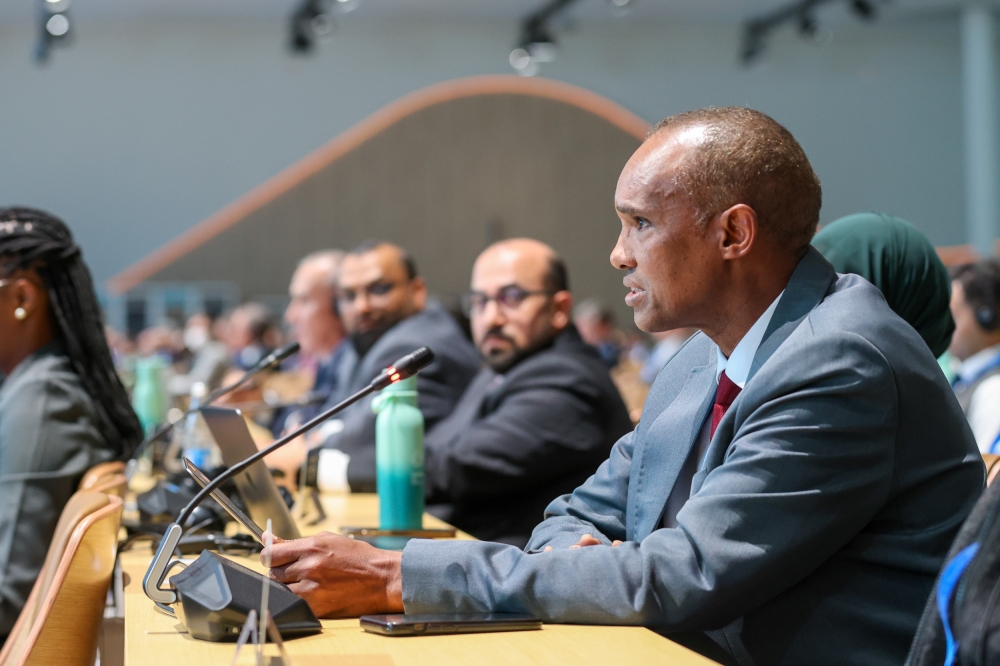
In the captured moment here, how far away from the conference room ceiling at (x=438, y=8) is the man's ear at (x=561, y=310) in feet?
37.4

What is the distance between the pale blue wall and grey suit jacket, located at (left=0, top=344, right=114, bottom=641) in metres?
12.1

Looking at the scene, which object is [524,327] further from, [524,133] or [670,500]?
[524,133]

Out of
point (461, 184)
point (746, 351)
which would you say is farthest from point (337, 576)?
point (461, 184)

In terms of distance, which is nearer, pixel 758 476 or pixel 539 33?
pixel 758 476

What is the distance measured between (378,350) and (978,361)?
2.31 m

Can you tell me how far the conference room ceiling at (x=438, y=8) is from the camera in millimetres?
13188

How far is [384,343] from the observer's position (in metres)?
3.67

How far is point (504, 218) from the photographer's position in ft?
47.4

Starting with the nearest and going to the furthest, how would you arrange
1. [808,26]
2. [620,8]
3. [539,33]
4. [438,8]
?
1. [808,26]
2. [539,33]
3. [620,8]
4. [438,8]

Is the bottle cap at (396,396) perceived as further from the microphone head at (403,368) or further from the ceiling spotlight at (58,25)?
the ceiling spotlight at (58,25)

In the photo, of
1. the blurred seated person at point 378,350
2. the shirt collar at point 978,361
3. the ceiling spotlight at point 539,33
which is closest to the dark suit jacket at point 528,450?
the blurred seated person at point 378,350

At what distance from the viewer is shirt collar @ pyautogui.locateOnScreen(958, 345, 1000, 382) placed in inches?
159

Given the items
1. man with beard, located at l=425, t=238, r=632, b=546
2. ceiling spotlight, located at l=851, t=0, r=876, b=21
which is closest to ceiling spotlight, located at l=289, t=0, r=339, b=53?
ceiling spotlight, located at l=851, t=0, r=876, b=21

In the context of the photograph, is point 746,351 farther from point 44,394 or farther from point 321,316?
point 321,316
